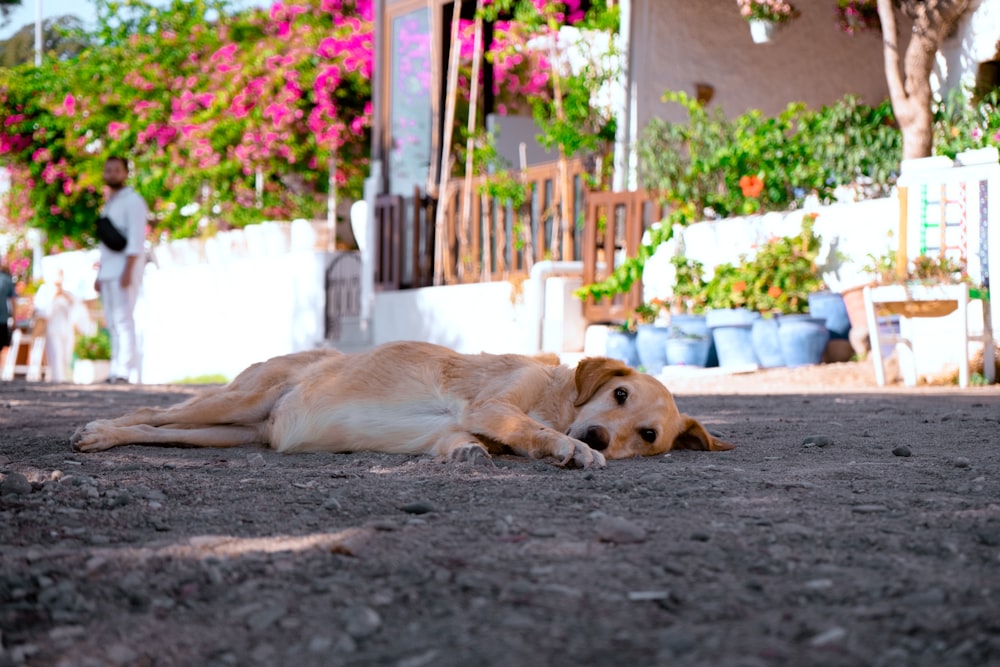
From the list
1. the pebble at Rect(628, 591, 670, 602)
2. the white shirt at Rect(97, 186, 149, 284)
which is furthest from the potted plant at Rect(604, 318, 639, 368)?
the pebble at Rect(628, 591, 670, 602)

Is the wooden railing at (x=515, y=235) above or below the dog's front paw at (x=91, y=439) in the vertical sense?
above

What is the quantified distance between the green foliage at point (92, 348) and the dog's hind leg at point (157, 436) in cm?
1544

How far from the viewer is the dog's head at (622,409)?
3990 mm

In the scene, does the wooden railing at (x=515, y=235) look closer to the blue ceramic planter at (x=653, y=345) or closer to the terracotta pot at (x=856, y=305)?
the blue ceramic planter at (x=653, y=345)

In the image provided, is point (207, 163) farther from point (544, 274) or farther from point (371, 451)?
point (371, 451)

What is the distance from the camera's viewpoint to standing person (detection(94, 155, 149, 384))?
995 cm

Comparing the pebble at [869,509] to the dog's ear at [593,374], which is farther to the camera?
the dog's ear at [593,374]

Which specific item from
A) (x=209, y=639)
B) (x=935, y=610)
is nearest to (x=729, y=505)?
(x=935, y=610)

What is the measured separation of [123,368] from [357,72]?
6382 mm

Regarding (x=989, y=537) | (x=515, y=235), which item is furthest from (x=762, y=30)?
(x=989, y=537)

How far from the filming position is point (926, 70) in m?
9.59

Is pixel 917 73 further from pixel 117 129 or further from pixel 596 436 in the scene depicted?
pixel 117 129

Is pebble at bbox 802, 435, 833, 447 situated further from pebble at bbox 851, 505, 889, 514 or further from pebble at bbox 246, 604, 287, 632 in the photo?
pebble at bbox 246, 604, 287, 632

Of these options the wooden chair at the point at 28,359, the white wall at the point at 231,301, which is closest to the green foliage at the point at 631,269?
the white wall at the point at 231,301
